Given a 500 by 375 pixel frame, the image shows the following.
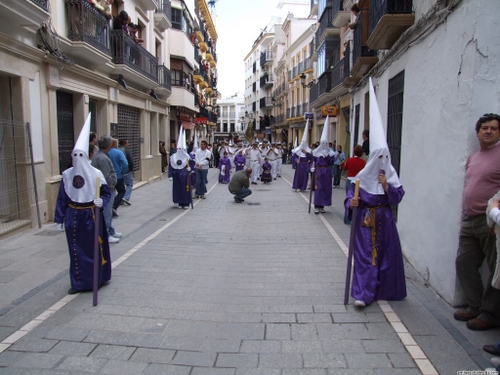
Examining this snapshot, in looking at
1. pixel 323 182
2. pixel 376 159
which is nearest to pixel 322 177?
pixel 323 182

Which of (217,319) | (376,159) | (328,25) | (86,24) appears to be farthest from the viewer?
(328,25)

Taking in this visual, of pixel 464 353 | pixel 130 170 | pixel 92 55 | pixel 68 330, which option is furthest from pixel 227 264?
pixel 92 55

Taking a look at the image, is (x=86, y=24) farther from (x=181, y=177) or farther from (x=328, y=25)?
(x=328, y=25)

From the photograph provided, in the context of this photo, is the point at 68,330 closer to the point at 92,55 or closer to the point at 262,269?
the point at 262,269

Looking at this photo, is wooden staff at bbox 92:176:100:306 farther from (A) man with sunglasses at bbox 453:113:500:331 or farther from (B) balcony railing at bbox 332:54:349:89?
(B) balcony railing at bbox 332:54:349:89

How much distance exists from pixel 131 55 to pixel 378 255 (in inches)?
526

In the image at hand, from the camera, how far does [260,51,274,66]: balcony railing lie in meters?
61.6

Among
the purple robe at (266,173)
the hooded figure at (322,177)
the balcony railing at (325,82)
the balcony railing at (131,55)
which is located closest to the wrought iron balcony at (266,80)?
the balcony railing at (325,82)

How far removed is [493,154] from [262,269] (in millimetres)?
3405

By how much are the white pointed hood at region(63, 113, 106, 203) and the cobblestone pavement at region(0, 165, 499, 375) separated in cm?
120

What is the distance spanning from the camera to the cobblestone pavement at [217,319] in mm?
3529

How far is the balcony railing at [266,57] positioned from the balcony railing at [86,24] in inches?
2028

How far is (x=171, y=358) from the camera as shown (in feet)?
11.8

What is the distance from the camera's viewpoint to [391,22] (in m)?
7.50
